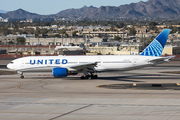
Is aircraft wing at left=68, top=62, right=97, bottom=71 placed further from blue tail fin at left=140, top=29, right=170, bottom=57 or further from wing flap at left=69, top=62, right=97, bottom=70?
blue tail fin at left=140, top=29, right=170, bottom=57

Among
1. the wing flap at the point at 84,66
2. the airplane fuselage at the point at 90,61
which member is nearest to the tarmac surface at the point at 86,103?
the wing flap at the point at 84,66

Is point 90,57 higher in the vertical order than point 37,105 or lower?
higher

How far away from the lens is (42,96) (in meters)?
32.2

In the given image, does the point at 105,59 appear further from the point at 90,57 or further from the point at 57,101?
the point at 57,101

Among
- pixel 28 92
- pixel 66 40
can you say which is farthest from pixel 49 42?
pixel 28 92

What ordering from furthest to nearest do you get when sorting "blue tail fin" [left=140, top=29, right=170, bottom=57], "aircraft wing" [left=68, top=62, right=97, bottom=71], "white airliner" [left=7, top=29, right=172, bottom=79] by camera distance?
"blue tail fin" [left=140, top=29, right=170, bottom=57], "white airliner" [left=7, top=29, right=172, bottom=79], "aircraft wing" [left=68, top=62, right=97, bottom=71]

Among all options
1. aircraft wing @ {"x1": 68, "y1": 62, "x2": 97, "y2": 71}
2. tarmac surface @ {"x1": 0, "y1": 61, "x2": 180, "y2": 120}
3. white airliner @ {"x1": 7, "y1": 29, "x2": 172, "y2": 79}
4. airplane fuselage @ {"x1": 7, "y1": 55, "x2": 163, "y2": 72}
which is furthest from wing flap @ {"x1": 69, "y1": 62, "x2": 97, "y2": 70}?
tarmac surface @ {"x1": 0, "y1": 61, "x2": 180, "y2": 120}

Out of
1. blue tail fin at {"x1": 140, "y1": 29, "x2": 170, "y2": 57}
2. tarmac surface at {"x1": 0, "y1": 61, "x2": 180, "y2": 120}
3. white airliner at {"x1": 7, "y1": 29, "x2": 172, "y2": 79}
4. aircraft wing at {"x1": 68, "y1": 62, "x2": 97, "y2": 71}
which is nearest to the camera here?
tarmac surface at {"x1": 0, "y1": 61, "x2": 180, "y2": 120}

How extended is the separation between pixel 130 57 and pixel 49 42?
13190cm

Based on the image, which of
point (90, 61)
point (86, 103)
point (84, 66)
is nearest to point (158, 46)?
point (90, 61)

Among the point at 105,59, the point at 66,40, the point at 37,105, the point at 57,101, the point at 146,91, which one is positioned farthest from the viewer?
the point at 66,40

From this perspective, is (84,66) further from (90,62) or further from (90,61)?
(90,61)

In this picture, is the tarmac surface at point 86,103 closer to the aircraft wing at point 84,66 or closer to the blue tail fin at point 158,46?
the aircraft wing at point 84,66

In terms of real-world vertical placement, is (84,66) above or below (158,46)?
below
